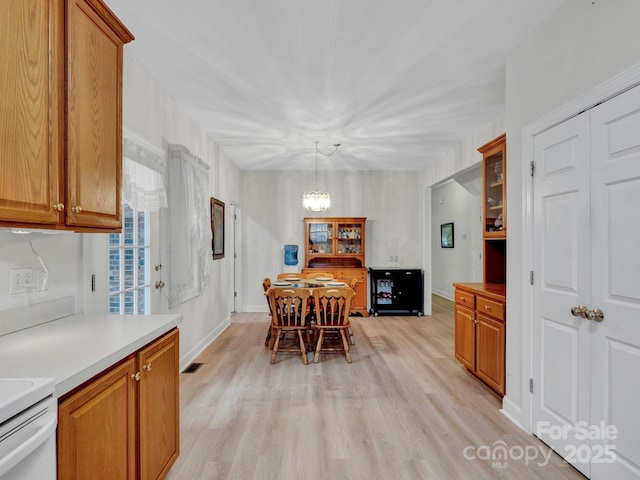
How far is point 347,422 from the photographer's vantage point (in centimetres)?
247

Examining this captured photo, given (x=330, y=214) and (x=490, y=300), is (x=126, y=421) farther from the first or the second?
(x=330, y=214)

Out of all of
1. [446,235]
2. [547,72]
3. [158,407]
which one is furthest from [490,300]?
[446,235]

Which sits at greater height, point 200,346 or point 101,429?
point 101,429

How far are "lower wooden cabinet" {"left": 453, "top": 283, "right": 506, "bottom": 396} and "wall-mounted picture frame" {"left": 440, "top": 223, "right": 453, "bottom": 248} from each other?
4583mm

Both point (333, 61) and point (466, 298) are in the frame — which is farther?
point (466, 298)

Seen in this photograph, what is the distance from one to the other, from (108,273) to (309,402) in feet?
5.88

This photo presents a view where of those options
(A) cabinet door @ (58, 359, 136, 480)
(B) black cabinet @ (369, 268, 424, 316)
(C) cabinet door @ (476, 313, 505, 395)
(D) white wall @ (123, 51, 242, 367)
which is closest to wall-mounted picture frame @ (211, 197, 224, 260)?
(D) white wall @ (123, 51, 242, 367)

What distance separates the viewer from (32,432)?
93 cm

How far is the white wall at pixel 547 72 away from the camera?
5.55ft

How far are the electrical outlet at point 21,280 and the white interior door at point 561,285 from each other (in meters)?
2.89

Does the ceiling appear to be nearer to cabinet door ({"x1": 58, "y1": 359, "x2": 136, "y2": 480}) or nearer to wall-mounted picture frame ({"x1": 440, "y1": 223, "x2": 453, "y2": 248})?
cabinet door ({"x1": 58, "y1": 359, "x2": 136, "y2": 480})

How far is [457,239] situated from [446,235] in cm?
52

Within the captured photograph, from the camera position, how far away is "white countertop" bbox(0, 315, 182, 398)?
1111 mm

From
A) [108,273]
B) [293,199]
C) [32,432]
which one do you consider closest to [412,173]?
[293,199]
